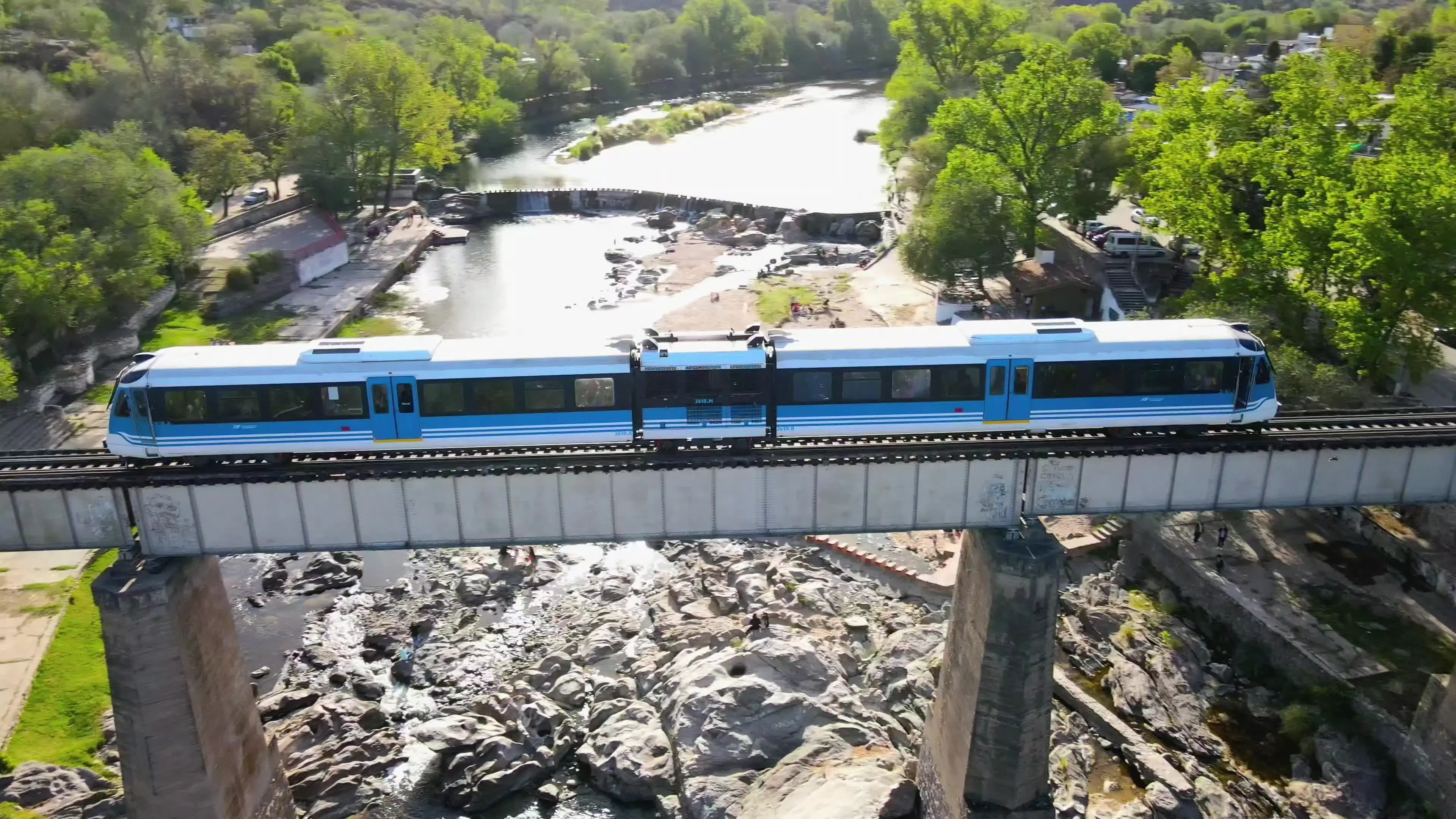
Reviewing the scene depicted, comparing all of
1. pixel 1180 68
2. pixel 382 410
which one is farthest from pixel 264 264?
pixel 1180 68

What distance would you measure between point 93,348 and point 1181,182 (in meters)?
55.2

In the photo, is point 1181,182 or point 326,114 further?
point 326,114

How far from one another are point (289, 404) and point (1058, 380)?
790 inches

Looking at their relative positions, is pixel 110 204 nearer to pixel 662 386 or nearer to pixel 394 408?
pixel 394 408

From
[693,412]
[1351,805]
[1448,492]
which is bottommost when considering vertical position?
[1351,805]

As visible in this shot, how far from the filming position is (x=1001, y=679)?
26.3 m

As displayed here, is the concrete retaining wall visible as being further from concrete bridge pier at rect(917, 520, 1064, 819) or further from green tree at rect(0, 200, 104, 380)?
concrete bridge pier at rect(917, 520, 1064, 819)

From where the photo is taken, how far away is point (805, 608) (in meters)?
38.1

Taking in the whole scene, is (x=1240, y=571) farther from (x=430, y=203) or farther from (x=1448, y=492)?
(x=430, y=203)

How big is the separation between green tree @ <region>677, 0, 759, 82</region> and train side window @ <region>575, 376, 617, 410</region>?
5583 inches

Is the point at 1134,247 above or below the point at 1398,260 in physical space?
below

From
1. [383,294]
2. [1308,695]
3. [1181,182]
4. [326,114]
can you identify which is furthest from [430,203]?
[1308,695]

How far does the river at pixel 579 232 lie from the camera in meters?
39.6

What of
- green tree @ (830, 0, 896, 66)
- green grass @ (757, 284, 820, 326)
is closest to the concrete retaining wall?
green grass @ (757, 284, 820, 326)
